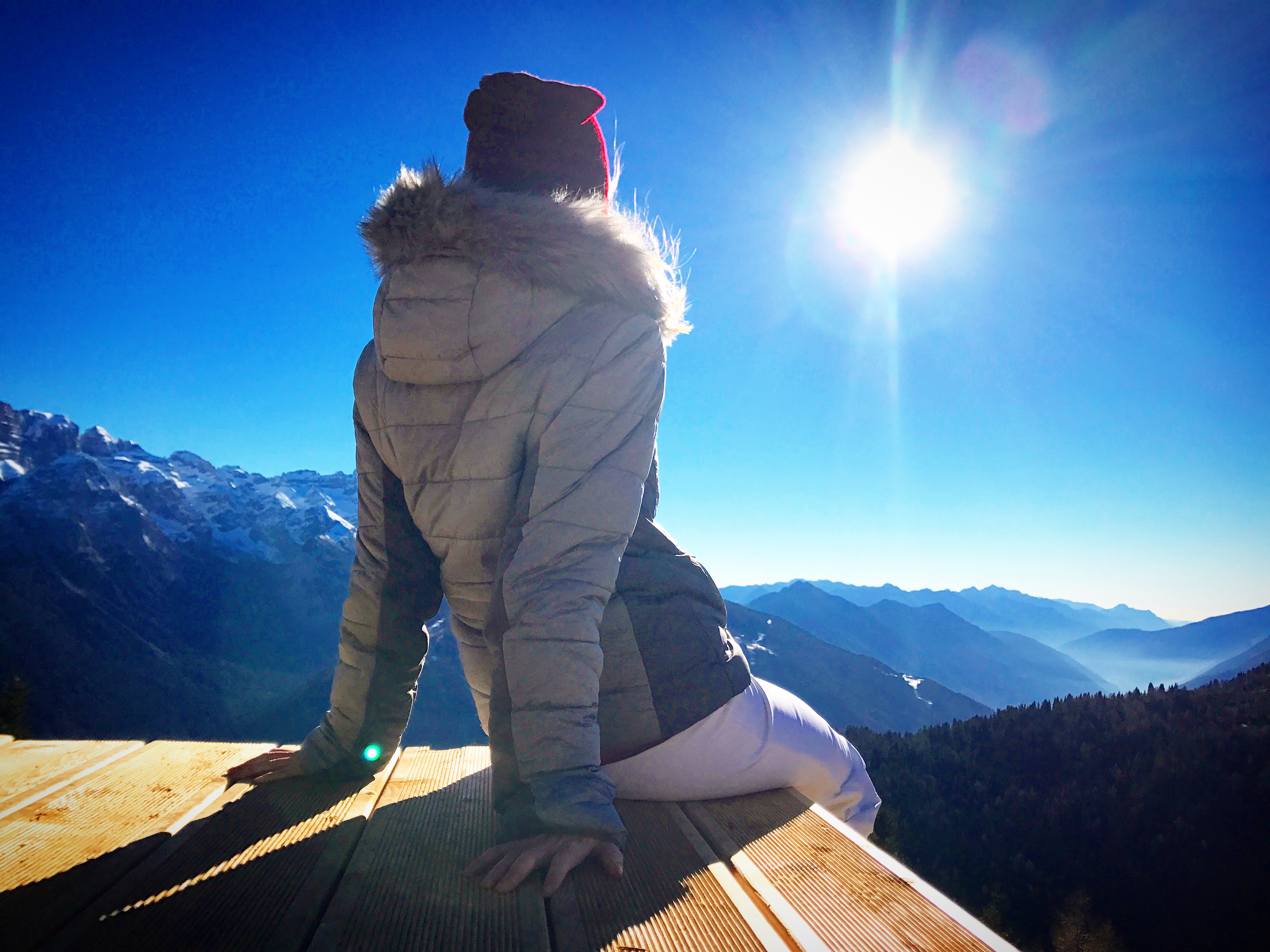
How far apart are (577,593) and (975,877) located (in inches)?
158

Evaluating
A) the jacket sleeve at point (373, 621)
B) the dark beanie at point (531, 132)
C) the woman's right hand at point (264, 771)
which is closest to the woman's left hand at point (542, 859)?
the jacket sleeve at point (373, 621)

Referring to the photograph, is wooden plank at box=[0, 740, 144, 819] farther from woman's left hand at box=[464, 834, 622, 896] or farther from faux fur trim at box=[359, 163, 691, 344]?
faux fur trim at box=[359, 163, 691, 344]

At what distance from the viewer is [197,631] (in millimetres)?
150125

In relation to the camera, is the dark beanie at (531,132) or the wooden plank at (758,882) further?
the dark beanie at (531,132)

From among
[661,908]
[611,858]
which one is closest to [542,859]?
[611,858]

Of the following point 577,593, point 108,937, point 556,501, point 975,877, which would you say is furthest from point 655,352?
point 975,877

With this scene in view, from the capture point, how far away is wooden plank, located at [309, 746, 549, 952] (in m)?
1.15

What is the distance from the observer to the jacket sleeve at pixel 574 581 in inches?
58.8

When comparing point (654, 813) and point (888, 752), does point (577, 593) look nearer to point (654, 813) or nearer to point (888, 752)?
point (654, 813)

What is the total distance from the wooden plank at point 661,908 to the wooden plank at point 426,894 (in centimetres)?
7

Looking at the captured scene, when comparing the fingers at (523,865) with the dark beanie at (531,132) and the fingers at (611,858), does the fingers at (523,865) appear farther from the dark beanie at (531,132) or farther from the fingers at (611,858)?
the dark beanie at (531,132)

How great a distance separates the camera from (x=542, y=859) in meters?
1.38

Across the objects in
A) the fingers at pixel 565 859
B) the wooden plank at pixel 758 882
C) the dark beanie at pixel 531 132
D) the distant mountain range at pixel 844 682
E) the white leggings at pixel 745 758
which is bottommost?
the distant mountain range at pixel 844 682

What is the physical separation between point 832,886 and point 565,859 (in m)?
0.57
